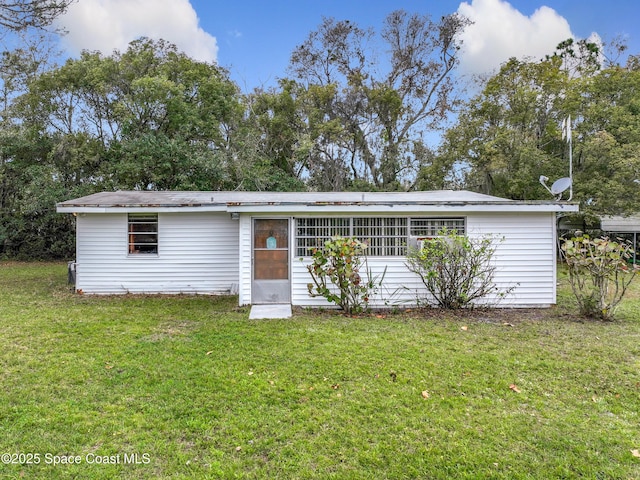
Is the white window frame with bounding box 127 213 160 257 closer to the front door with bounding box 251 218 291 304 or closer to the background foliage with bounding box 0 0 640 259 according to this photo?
the front door with bounding box 251 218 291 304

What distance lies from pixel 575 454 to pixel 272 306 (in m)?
5.53

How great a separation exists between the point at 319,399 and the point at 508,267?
18.7 feet

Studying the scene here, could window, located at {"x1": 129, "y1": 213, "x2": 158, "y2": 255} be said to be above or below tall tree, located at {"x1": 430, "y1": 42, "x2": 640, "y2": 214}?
below

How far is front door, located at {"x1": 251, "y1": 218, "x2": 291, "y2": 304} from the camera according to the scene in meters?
7.63

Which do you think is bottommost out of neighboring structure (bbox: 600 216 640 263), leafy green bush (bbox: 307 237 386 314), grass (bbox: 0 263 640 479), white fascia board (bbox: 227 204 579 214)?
grass (bbox: 0 263 640 479)

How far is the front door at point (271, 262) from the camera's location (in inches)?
301

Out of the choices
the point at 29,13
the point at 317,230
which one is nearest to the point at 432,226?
the point at 317,230

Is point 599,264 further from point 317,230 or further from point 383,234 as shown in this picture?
point 317,230

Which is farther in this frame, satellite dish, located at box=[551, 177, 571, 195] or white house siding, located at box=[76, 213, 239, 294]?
white house siding, located at box=[76, 213, 239, 294]

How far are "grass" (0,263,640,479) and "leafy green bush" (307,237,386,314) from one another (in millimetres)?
854

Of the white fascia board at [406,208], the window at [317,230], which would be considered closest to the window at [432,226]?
the white fascia board at [406,208]

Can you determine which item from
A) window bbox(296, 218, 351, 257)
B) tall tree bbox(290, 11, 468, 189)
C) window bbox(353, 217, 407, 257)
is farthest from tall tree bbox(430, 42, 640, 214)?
window bbox(296, 218, 351, 257)

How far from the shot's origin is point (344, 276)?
22.6ft

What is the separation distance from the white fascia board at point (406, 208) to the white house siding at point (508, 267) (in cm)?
24
